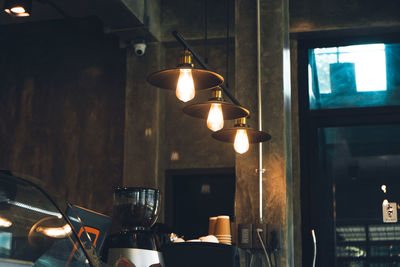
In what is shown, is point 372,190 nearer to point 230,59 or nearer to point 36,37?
point 230,59

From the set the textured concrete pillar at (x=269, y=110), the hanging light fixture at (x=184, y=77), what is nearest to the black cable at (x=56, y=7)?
the textured concrete pillar at (x=269, y=110)

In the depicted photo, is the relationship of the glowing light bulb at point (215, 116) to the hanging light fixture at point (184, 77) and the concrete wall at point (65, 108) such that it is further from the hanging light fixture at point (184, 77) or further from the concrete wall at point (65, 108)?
the concrete wall at point (65, 108)

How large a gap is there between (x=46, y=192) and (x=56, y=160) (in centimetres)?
557

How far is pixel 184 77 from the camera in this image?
348 cm

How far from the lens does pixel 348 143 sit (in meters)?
6.35

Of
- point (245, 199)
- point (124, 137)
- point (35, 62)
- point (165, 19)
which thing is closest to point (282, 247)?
point (245, 199)

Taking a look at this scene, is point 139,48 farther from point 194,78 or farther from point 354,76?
point 194,78

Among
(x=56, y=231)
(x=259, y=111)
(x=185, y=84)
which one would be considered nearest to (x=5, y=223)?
(x=56, y=231)

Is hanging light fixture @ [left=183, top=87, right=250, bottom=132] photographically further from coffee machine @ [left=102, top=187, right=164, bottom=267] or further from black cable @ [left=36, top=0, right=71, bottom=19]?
black cable @ [left=36, top=0, right=71, bottom=19]

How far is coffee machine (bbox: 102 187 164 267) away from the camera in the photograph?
2227mm

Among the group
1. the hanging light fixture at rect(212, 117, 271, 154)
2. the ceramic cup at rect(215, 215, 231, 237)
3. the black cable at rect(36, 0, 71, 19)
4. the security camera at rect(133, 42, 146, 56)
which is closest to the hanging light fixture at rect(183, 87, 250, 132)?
the hanging light fixture at rect(212, 117, 271, 154)

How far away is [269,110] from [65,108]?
9.85 feet

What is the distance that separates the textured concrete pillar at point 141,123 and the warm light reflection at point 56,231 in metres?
4.91

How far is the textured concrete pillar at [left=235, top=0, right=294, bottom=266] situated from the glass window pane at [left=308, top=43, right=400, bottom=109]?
1.48 metres
